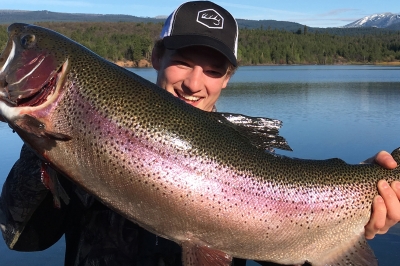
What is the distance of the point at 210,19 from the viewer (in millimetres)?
3492

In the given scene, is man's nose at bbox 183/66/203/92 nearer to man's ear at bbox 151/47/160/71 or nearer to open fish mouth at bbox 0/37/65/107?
man's ear at bbox 151/47/160/71

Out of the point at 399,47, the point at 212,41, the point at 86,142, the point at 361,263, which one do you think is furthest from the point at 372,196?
the point at 399,47

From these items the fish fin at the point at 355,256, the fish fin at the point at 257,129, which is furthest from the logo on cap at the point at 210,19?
the fish fin at the point at 355,256

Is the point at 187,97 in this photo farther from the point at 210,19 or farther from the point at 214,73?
the point at 210,19

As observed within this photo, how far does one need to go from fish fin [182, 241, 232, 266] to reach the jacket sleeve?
927 mm

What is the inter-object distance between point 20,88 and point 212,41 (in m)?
1.56

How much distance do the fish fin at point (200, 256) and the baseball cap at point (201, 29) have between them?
1.51 m

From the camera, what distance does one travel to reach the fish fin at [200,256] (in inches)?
97.9

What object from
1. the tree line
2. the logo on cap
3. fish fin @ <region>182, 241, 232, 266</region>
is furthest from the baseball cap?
the tree line

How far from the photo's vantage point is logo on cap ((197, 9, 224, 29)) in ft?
11.3

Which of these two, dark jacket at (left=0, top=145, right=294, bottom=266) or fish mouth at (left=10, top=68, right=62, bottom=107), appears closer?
fish mouth at (left=10, top=68, right=62, bottom=107)

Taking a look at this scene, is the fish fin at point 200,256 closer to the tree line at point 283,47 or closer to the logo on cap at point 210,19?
the logo on cap at point 210,19

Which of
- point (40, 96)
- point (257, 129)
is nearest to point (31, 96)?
point (40, 96)

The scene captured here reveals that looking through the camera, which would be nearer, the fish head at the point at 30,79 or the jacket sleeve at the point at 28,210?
the fish head at the point at 30,79
